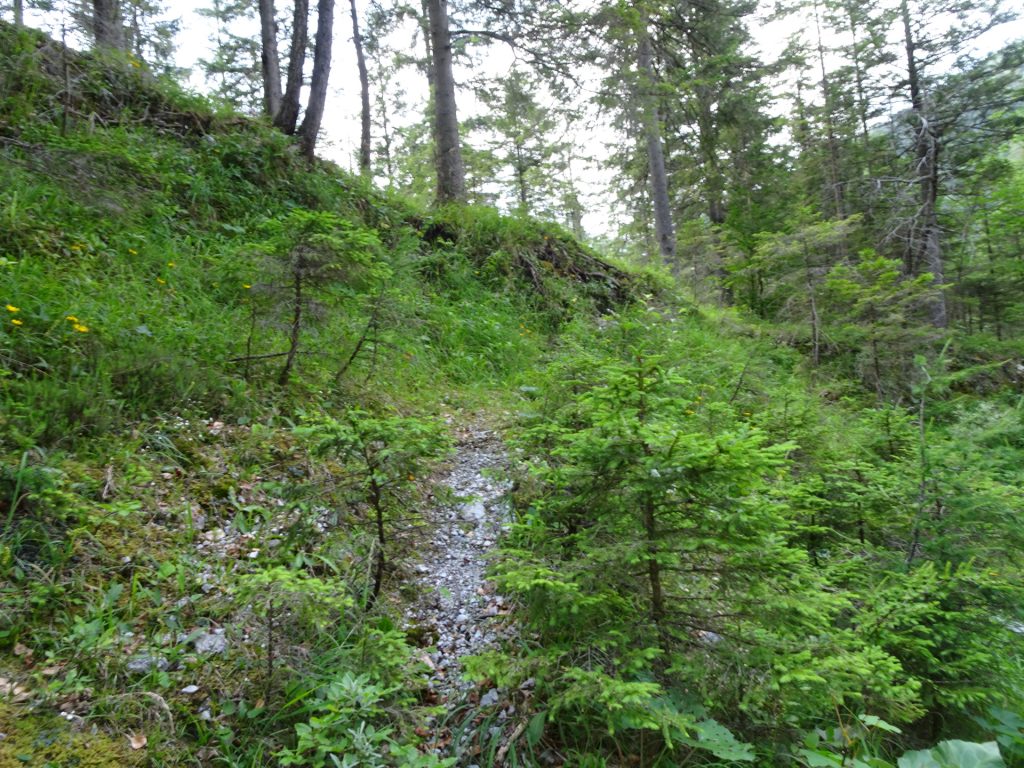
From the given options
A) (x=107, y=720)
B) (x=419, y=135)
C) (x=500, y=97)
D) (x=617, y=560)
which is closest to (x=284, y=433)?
(x=107, y=720)

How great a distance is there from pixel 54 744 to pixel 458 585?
6.56 feet

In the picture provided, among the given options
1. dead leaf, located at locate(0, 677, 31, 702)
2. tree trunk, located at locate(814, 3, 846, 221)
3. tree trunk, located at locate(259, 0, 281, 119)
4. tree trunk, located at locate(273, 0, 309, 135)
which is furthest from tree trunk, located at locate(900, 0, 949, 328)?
tree trunk, located at locate(259, 0, 281, 119)

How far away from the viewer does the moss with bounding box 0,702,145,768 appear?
1.88m

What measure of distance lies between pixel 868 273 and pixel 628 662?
9666mm

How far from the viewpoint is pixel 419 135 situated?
2356 cm

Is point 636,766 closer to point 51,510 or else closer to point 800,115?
point 51,510

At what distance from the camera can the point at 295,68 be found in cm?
848

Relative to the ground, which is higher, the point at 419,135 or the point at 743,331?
the point at 419,135

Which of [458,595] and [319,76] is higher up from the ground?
[319,76]

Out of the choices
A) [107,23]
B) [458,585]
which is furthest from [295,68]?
[458,585]

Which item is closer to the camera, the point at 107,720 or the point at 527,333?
the point at 107,720

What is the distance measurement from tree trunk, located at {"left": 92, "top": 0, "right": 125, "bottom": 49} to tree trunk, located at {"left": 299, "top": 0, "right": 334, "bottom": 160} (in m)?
2.78

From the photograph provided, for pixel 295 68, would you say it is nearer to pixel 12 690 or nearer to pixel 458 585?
pixel 458 585

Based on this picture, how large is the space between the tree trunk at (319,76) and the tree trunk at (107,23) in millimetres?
2780
